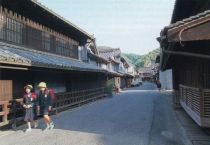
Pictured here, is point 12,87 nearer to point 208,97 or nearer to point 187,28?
point 208,97

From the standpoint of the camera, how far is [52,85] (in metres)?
19.8

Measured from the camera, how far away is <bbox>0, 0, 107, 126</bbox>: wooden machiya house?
1364cm

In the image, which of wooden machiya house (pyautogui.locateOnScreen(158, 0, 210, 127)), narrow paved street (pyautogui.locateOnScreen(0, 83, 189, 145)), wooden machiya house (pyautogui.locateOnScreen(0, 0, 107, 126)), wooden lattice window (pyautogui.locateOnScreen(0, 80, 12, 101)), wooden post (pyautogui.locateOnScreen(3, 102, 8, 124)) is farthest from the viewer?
wooden machiya house (pyautogui.locateOnScreen(0, 0, 107, 126))

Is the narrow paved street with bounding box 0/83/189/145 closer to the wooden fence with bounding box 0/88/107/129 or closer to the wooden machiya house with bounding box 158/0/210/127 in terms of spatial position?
the wooden fence with bounding box 0/88/107/129

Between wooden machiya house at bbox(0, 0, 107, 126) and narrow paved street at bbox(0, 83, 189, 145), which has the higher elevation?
wooden machiya house at bbox(0, 0, 107, 126)

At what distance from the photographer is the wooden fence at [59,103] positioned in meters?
12.7

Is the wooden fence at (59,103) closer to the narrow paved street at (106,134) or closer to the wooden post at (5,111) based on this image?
the wooden post at (5,111)

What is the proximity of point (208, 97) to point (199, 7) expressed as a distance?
3104mm

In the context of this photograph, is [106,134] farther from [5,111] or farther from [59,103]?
[59,103]

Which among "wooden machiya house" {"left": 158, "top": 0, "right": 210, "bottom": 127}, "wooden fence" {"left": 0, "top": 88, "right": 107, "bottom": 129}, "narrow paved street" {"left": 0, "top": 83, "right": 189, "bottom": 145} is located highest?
"wooden machiya house" {"left": 158, "top": 0, "right": 210, "bottom": 127}

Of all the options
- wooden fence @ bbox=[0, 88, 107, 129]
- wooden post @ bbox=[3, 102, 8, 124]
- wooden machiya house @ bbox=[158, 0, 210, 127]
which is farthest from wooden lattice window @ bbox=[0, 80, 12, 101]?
wooden machiya house @ bbox=[158, 0, 210, 127]

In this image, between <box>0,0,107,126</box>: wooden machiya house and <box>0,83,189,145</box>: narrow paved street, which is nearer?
<box>0,83,189,145</box>: narrow paved street

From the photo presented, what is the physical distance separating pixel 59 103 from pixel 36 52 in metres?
3.18

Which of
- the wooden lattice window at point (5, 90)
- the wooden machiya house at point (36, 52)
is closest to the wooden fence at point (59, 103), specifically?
the wooden machiya house at point (36, 52)
